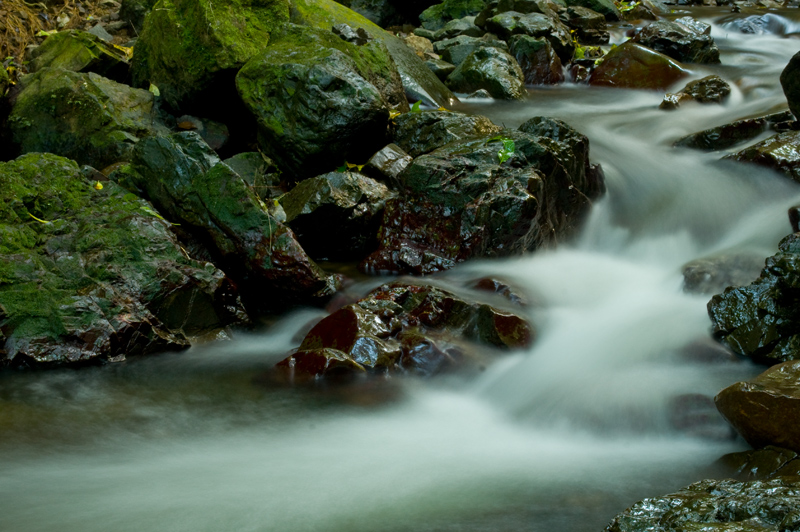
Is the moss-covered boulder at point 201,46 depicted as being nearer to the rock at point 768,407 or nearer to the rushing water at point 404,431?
the rushing water at point 404,431

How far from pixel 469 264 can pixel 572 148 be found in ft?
6.20

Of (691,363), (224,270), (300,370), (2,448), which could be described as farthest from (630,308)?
(2,448)

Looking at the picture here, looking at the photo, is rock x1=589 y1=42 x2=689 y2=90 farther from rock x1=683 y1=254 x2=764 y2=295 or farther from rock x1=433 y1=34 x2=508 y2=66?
rock x1=683 y1=254 x2=764 y2=295

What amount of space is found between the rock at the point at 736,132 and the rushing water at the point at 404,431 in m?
2.02

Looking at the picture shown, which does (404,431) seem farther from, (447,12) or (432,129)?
(447,12)

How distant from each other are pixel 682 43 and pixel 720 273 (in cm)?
869

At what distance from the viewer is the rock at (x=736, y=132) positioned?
8.27m

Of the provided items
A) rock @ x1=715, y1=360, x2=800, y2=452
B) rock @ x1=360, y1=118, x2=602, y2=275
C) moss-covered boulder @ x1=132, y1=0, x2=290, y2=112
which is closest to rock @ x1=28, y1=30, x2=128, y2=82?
moss-covered boulder @ x1=132, y1=0, x2=290, y2=112

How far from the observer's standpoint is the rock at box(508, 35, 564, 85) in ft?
40.5

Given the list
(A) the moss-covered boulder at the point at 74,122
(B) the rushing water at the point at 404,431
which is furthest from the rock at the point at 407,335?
(A) the moss-covered boulder at the point at 74,122

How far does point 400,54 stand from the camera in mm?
10391

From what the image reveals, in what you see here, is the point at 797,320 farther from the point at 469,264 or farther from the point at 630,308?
the point at 469,264

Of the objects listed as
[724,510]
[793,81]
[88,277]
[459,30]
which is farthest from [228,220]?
[459,30]

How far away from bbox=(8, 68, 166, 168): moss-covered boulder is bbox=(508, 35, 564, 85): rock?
24.5 feet
